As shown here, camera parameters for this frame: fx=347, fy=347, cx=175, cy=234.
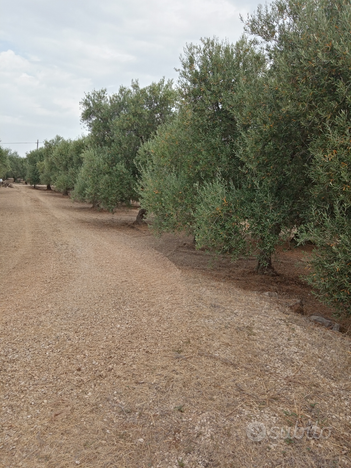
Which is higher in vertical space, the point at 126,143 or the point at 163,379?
the point at 126,143

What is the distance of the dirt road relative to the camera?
3334 mm

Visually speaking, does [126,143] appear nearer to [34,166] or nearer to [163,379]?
[163,379]

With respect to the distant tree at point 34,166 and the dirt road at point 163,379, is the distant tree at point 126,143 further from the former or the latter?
the distant tree at point 34,166

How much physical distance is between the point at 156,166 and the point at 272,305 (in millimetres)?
7282

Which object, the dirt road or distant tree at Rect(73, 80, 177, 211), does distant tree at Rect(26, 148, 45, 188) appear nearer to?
distant tree at Rect(73, 80, 177, 211)

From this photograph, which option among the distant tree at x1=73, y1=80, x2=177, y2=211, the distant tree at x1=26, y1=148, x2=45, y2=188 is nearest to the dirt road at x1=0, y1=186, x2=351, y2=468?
the distant tree at x1=73, y1=80, x2=177, y2=211

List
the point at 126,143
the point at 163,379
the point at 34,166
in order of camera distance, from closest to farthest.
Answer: the point at 163,379 → the point at 126,143 → the point at 34,166

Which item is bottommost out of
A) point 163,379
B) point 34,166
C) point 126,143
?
point 163,379

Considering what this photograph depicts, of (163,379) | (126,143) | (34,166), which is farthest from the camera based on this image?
(34,166)

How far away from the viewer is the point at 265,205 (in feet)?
27.2

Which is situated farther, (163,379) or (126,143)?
(126,143)

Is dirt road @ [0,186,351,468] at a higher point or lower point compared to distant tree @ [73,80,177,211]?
lower

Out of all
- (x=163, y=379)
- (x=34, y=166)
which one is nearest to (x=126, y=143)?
(x=163, y=379)

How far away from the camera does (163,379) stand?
4426 millimetres
